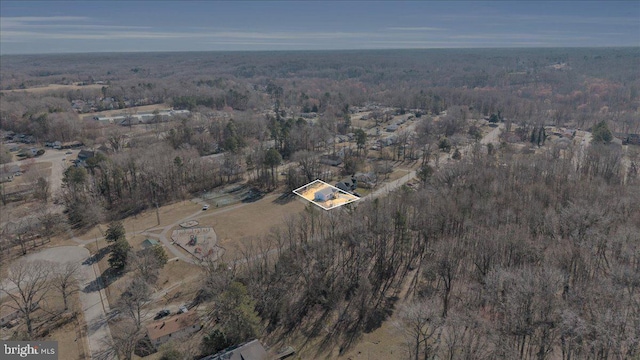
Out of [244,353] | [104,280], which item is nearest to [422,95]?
[104,280]

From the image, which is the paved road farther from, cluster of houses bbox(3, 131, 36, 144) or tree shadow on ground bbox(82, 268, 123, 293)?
cluster of houses bbox(3, 131, 36, 144)

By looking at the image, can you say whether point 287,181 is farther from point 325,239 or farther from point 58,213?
point 58,213

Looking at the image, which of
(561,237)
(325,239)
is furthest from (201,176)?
(561,237)

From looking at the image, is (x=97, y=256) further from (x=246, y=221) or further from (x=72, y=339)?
(x=246, y=221)

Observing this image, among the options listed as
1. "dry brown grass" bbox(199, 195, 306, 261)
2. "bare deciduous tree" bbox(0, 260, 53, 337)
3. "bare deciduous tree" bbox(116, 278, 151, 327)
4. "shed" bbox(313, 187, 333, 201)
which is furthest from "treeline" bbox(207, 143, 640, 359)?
"bare deciduous tree" bbox(0, 260, 53, 337)

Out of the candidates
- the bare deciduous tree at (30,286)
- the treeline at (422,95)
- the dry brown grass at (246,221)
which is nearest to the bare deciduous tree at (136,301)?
the bare deciduous tree at (30,286)

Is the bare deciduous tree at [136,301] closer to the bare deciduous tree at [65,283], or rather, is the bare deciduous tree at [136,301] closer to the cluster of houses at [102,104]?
the bare deciduous tree at [65,283]

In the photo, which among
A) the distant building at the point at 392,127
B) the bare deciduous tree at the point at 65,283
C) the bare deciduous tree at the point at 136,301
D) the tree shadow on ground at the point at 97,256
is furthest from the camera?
the distant building at the point at 392,127
